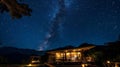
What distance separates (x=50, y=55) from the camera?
→ 1790 inches

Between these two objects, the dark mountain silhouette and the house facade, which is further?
the dark mountain silhouette

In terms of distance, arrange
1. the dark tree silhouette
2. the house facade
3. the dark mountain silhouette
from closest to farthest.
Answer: the dark tree silhouette, the house facade, the dark mountain silhouette

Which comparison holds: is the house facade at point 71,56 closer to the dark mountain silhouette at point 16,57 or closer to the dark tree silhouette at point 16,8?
the dark mountain silhouette at point 16,57

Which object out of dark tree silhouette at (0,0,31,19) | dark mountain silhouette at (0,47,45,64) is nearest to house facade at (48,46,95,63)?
dark mountain silhouette at (0,47,45,64)

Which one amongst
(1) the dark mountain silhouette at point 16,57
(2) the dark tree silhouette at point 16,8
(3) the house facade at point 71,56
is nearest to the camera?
(2) the dark tree silhouette at point 16,8

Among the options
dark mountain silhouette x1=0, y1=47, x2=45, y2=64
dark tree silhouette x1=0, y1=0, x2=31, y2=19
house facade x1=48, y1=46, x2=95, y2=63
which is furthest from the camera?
dark mountain silhouette x1=0, y1=47, x2=45, y2=64

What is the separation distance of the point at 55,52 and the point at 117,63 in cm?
1770

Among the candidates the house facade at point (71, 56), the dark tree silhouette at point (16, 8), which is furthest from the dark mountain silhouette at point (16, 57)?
the dark tree silhouette at point (16, 8)

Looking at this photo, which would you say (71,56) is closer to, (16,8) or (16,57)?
(16,57)

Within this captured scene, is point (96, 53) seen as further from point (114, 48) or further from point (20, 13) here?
point (20, 13)

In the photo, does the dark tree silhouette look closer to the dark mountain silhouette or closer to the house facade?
the house facade

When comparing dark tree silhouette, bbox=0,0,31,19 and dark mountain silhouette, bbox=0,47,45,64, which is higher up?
dark mountain silhouette, bbox=0,47,45,64

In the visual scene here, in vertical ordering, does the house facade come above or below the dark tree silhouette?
above

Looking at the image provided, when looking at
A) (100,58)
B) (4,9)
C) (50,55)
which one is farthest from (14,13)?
(50,55)
